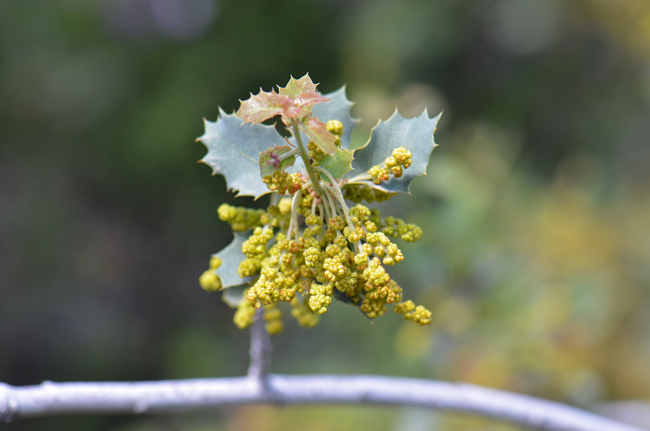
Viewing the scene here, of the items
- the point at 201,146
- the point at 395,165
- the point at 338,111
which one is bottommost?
the point at 395,165

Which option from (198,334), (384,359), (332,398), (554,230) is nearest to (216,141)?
(332,398)

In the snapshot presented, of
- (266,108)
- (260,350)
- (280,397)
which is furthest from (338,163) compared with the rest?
(280,397)

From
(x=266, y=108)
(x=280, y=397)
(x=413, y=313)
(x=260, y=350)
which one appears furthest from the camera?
(x=280, y=397)

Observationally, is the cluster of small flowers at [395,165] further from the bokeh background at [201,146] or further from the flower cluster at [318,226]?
the bokeh background at [201,146]

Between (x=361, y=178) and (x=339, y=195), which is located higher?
(x=361, y=178)

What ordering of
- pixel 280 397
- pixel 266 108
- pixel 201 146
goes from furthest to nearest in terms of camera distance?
pixel 201 146 < pixel 280 397 < pixel 266 108

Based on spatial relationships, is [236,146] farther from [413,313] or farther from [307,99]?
[413,313]

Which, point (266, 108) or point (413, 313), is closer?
point (266, 108)

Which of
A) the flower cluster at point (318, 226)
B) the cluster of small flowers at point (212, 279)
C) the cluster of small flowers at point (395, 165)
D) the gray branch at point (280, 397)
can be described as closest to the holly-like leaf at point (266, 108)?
the flower cluster at point (318, 226)
